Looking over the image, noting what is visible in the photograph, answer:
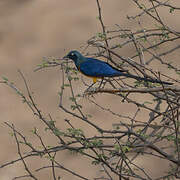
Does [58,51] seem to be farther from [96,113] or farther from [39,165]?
[39,165]

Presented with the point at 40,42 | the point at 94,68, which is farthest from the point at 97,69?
the point at 40,42

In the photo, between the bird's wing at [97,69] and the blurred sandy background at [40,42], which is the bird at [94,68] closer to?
the bird's wing at [97,69]

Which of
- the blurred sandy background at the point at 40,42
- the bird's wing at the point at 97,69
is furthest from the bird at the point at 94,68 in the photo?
the blurred sandy background at the point at 40,42

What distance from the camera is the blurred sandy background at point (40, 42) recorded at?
37.1ft

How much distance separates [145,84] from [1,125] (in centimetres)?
735

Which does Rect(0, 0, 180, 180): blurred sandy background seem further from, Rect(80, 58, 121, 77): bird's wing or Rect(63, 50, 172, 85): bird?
Rect(80, 58, 121, 77): bird's wing

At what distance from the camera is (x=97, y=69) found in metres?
4.63

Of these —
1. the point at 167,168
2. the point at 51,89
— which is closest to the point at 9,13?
the point at 51,89

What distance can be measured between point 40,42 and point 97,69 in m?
10.3

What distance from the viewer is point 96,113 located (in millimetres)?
10836

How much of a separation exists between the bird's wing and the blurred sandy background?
516cm

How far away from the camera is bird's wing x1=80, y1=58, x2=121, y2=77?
14.4 ft

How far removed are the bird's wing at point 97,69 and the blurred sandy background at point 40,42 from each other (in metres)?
5.16

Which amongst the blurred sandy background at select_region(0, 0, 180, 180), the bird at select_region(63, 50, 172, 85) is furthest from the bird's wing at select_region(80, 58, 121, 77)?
the blurred sandy background at select_region(0, 0, 180, 180)
